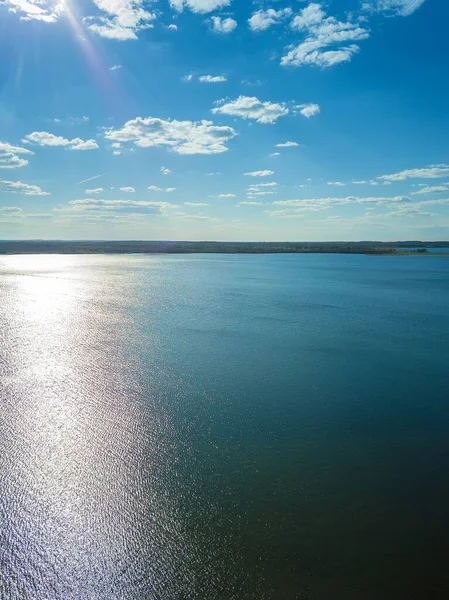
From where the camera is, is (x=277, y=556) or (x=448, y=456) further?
(x=448, y=456)

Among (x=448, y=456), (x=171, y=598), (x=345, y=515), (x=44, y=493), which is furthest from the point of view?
(x=448, y=456)

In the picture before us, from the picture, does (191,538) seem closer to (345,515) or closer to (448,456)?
(345,515)

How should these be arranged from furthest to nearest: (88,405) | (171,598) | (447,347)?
(447,347) → (88,405) → (171,598)

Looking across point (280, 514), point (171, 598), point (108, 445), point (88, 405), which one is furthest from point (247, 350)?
point (171, 598)

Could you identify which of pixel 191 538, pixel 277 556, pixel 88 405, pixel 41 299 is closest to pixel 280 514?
pixel 277 556

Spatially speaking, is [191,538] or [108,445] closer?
[191,538]

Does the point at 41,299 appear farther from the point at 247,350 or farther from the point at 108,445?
the point at 108,445
